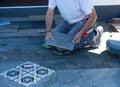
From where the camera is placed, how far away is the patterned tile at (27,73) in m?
3.31

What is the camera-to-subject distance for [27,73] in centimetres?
347

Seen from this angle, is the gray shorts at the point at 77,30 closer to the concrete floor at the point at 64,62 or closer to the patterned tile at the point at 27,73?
the concrete floor at the point at 64,62

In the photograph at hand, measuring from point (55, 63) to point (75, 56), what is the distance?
0.35m

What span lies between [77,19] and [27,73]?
1077mm

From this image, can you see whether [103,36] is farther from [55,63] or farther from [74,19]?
[55,63]

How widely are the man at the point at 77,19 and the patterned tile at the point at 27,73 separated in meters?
0.53

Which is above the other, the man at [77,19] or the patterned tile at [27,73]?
the man at [77,19]

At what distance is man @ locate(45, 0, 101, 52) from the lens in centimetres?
377

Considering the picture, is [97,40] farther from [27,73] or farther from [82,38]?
[27,73]

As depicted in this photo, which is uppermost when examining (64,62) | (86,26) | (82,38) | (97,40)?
(86,26)

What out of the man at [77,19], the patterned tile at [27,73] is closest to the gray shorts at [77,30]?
the man at [77,19]

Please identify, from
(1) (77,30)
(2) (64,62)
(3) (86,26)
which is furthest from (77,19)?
(2) (64,62)

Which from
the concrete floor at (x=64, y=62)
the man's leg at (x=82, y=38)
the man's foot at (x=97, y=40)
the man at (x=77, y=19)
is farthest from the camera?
the man's foot at (x=97, y=40)

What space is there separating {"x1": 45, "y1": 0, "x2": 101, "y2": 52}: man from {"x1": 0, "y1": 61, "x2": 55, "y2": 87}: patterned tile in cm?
53
